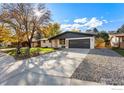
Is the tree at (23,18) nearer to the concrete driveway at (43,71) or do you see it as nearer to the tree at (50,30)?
the tree at (50,30)

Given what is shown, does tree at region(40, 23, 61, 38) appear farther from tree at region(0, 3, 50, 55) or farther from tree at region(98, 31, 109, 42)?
tree at region(98, 31, 109, 42)

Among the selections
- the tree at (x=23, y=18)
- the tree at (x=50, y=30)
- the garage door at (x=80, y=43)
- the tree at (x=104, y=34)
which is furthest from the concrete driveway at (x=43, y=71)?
the garage door at (x=80, y=43)

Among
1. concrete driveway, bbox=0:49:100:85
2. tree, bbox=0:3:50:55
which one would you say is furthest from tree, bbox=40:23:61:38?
concrete driveway, bbox=0:49:100:85

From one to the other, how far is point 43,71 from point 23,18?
5.69ft

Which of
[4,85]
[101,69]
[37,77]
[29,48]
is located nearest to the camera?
[4,85]

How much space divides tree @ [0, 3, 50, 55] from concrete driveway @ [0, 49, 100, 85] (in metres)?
0.57

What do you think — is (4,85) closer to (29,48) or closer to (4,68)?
(4,68)

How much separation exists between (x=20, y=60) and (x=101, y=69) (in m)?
2.18

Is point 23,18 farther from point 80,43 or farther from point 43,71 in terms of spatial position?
point 80,43

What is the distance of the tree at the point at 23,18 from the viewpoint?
4238mm

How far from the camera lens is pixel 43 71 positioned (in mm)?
3613

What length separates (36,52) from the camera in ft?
13.6

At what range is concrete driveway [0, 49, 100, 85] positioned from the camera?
3.04m
